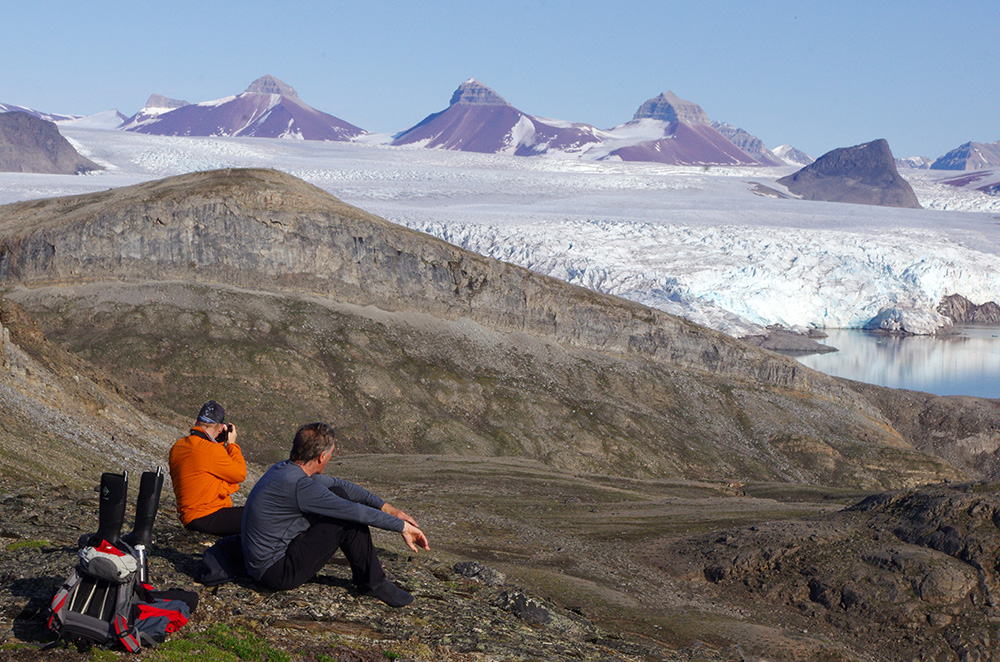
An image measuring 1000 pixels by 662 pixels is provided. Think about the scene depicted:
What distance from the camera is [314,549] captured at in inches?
415

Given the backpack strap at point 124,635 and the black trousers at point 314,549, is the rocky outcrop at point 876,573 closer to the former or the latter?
the black trousers at point 314,549

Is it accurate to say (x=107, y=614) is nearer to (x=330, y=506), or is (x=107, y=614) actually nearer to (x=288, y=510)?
(x=288, y=510)

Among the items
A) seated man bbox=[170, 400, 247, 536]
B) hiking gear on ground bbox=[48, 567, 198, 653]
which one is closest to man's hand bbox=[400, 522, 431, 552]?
hiking gear on ground bbox=[48, 567, 198, 653]

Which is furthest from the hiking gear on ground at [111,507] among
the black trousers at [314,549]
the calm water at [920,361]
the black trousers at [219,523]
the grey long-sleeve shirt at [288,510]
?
the calm water at [920,361]

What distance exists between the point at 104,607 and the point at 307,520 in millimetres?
2416

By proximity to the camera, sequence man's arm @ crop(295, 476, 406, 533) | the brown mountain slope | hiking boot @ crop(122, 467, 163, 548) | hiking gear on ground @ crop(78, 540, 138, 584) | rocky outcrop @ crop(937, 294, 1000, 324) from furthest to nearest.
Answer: rocky outcrop @ crop(937, 294, 1000, 324)
the brown mountain slope
man's arm @ crop(295, 476, 406, 533)
hiking boot @ crop(122, 467, 163, 548)
hiking gear on ground @ crop(78, 540, 138, 584)

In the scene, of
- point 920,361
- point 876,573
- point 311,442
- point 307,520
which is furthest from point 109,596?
point 920,361

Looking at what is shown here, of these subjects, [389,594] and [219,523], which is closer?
[389,594]

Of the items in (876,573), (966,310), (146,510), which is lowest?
(966,310)

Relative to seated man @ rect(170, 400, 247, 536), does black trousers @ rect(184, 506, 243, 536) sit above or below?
below

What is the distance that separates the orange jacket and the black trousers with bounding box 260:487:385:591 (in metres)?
1.83

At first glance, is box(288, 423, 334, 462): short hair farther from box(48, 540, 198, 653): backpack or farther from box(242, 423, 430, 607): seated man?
box(48, 540, 198, 653): backpack

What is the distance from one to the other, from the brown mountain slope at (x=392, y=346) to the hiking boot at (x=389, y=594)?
38.7 meters

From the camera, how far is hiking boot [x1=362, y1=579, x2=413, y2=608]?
1116 cm
